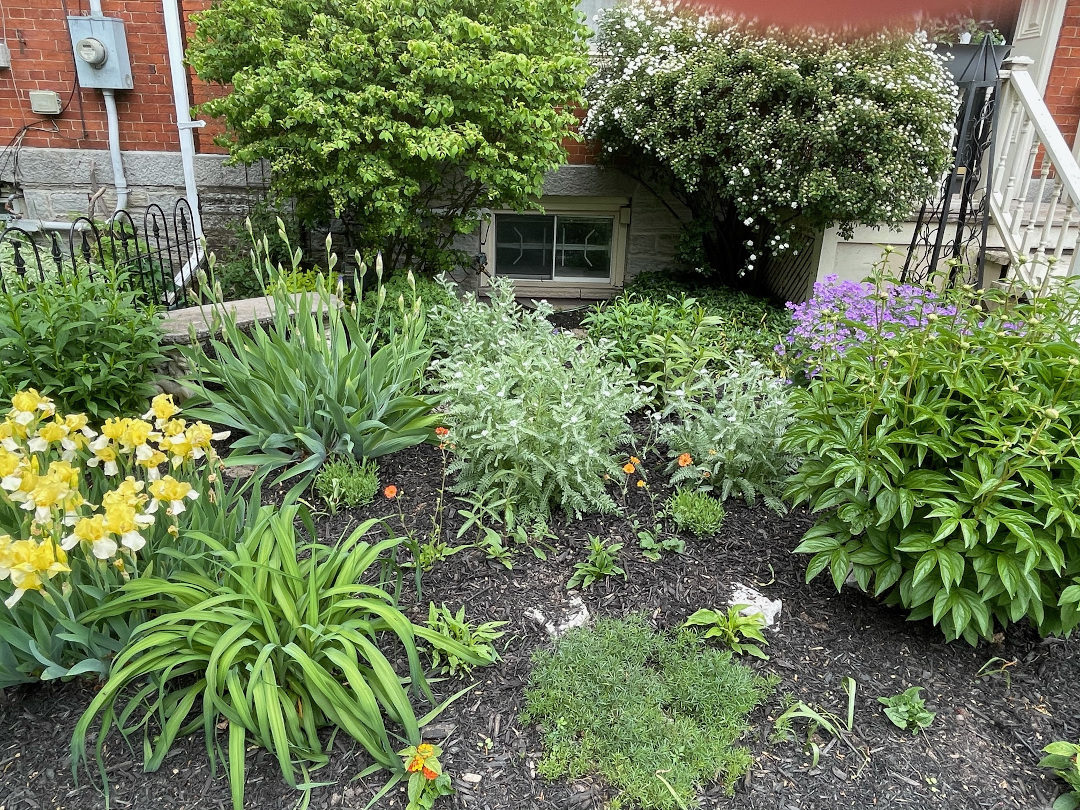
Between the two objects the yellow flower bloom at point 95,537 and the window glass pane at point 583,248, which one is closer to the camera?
the yellow flower bloom at point 95,537

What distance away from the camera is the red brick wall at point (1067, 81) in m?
6.08

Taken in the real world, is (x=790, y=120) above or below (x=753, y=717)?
above

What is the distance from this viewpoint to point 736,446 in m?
3.21

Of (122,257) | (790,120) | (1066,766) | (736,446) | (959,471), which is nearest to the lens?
(1066,766)

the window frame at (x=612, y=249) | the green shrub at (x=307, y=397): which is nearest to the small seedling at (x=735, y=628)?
the green shrub at (x=307, y=397)

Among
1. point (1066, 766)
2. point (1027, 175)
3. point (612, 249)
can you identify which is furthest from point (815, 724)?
point (612, 249)

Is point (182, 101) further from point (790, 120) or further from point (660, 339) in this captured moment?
point (790, 120)

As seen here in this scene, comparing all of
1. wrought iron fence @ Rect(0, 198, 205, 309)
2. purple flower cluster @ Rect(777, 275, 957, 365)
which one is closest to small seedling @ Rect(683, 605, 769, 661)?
purple flower cluster @ Rect(777, 275, 957, 365)

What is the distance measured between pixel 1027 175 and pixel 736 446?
12.4 ft

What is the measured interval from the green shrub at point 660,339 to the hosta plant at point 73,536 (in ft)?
8.12

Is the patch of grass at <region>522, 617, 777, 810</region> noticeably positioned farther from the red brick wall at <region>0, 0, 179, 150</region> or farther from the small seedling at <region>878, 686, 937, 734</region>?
the red brick wall at <region>0, 0, 179, 150</region>

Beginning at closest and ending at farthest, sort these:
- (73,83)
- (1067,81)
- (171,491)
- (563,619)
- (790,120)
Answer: (171,491), (563,619), (790,120), (73,83), (1067,81)

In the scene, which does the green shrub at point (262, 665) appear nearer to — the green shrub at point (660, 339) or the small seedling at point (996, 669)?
the small seedling at point (996, 669)

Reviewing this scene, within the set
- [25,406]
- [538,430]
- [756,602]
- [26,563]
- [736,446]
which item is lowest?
[756,602]
